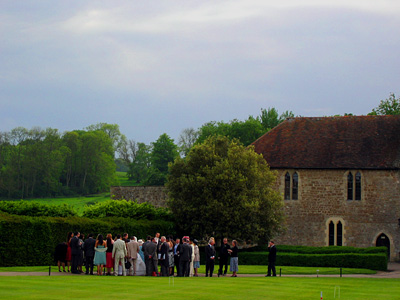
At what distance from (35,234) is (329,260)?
18118 mm

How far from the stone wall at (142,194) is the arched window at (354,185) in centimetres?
1576

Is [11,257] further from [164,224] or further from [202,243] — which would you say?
[202,243]

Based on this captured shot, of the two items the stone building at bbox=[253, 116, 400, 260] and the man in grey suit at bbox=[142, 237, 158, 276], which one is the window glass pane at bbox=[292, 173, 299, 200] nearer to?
the stone building at bbox=[253, 116, 400, 260]

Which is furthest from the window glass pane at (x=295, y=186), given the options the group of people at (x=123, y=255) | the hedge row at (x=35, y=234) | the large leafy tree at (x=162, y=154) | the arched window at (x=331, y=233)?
the large leafy tree at (x=162, y=154)

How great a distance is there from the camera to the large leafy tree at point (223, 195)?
41.5 meters

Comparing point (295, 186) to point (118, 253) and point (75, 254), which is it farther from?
point (75, 254)

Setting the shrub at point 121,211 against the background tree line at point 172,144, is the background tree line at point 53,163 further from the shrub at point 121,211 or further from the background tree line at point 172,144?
the shrub at point 121,211

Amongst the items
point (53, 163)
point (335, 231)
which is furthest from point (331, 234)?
point (53, 163)

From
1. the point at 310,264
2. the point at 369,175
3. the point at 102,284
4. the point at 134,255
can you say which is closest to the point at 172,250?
the point at 134,255

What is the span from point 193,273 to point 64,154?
295 ft

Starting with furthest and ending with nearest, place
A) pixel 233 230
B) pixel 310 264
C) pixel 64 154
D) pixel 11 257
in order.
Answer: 1. pixel 64 154
2. pixel 233 230
3. pixel 310 264
4. pixel 11 257

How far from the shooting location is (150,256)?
90.9 feet

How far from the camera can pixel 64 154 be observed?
381 feet

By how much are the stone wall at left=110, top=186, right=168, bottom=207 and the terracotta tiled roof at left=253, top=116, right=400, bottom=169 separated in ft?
31.1
